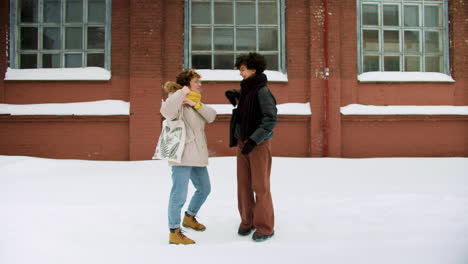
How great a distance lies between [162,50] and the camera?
21.6 feet

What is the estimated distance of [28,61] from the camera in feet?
22.4

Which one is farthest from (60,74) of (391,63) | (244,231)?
(391,63)

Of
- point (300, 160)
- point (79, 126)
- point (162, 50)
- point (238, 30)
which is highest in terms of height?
point (238, 30)

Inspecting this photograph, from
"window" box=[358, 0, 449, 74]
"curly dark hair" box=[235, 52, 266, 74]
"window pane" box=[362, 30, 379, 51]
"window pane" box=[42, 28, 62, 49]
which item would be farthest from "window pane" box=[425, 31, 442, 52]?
"window pane" box=[42, 28, 62, 49]

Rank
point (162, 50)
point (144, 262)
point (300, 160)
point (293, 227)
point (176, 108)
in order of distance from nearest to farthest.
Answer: point (144, 262) < point (176, 108) < point (293, 227) < point (300, 160) < point (162, 50)

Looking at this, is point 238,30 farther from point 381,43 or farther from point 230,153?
point 381,43

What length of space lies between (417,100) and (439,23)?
181 centimetres

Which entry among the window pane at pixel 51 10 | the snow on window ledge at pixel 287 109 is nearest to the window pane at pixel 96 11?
the window pane at pixel 51 10

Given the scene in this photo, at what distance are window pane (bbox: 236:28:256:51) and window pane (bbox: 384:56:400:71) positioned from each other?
275 cm

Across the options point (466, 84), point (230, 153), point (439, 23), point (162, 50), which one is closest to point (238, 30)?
point (162, 50)

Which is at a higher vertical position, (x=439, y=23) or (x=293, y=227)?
(x=439, y=23)

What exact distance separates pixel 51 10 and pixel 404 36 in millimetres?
7104

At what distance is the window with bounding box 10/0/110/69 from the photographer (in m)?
→ 6.80

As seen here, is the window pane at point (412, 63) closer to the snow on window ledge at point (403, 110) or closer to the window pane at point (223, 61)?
the snow on window ledge at point (403, 110)
